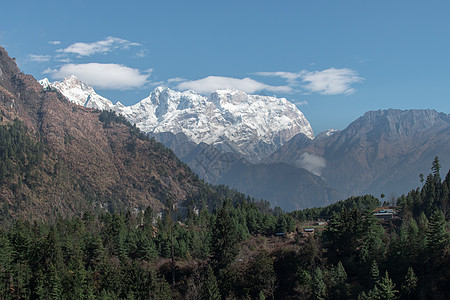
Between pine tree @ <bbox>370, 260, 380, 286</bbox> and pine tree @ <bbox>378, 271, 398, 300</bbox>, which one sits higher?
pine tree @ <bbox>370, 260, 380, 286</bbox>

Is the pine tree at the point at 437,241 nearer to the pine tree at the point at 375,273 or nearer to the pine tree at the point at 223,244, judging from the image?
the pine tree at the point at 375,273

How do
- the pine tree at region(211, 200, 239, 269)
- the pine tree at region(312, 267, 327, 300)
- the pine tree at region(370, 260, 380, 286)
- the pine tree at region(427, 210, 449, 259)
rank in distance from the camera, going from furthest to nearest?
the pine tree at region(211, 200, 239, 269)
the pine tree at region(312, 267, 327, 300)
the pine tree at region(427, 210, 449, 259)
the pine tree at region(370, 260, 380, 286)

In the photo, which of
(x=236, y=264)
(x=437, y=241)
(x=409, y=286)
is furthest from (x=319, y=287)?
(x=437, y=241)

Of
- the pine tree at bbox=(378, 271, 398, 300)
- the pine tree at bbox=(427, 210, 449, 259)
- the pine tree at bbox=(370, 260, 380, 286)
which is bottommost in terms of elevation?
the pine tree at bbox=(378, 271, 398, 300)

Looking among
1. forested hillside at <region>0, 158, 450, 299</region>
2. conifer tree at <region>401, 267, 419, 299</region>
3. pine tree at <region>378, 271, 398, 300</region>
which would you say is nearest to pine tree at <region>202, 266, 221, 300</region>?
forested hillside at <region>0, 158, 450, 299</region>

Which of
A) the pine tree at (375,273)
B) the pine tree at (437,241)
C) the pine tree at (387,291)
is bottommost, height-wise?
the pine tree at (387,291)

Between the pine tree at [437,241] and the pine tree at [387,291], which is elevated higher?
the pine tree at [437,241]

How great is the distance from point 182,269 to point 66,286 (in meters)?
30.1

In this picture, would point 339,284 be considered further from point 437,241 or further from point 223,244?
point 223,244

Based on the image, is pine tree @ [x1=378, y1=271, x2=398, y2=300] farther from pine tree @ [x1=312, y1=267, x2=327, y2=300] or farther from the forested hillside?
pine tree @ [x1=312, y1=267, x2=327, y2=300]

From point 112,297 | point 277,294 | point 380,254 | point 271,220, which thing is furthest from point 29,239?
point 380,254

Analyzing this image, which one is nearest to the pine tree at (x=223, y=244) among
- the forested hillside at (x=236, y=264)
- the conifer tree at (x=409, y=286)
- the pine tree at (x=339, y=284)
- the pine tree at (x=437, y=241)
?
the forested hillside at (x=236, y=264)

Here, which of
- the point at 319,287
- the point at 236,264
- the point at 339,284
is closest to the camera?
the point at 319,287

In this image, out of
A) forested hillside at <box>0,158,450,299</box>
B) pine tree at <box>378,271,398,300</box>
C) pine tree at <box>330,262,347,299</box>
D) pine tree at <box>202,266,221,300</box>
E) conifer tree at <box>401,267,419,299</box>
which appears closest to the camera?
pine tree at <box>378,271,398,300</box>
